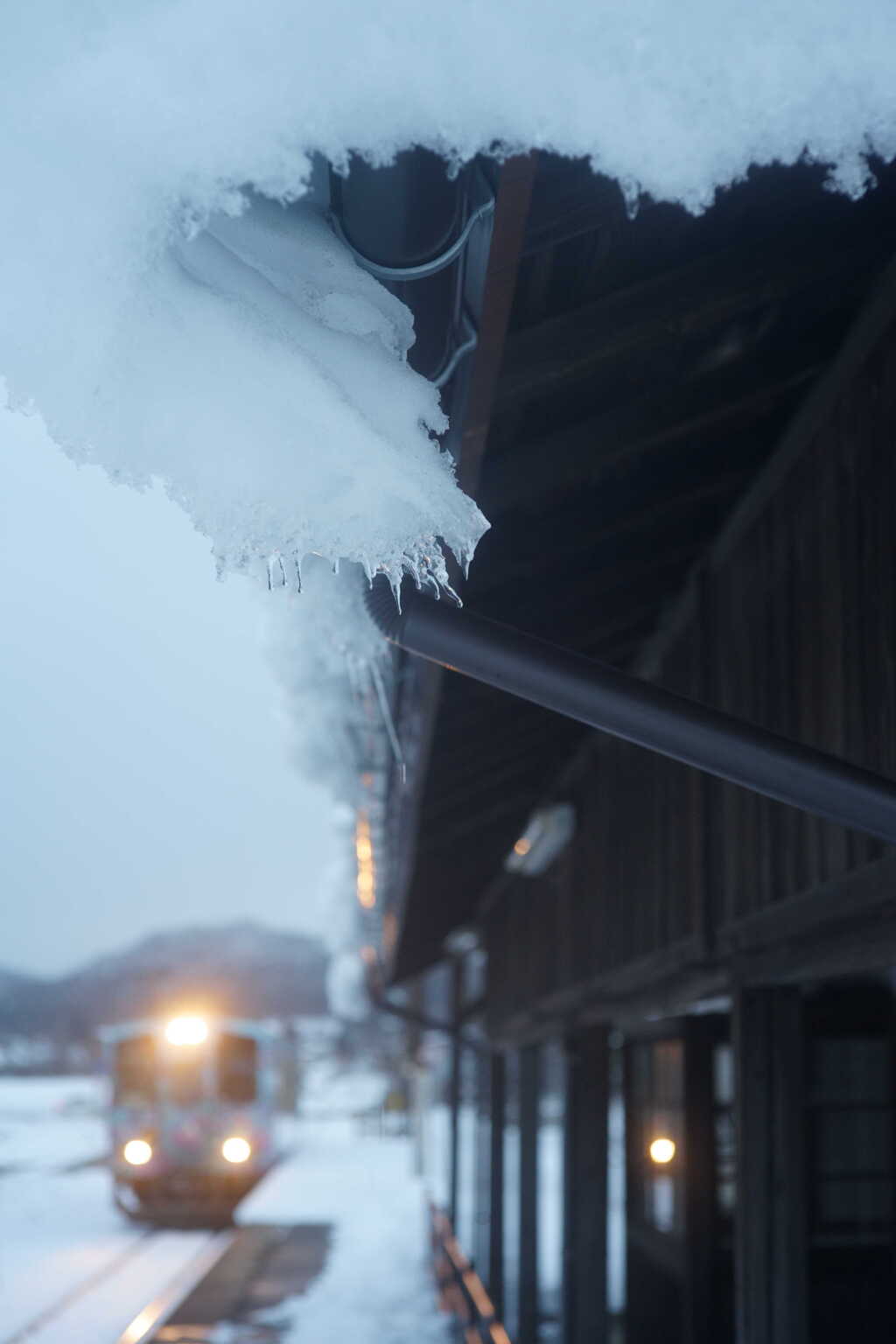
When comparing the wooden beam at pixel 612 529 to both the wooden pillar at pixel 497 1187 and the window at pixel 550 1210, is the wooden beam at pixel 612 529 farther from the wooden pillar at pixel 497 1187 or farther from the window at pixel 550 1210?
the wooden pillar at pixel 497 1187

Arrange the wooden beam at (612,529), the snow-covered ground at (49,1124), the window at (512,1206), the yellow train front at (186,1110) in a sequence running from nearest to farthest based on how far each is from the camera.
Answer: the wooden beam at (612,529), the window at (512,1206), the yellow train front at (186,1110), the snow-covered ground at (49,1124)

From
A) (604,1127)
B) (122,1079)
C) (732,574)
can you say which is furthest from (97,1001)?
(732,574)

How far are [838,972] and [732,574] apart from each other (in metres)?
1.32

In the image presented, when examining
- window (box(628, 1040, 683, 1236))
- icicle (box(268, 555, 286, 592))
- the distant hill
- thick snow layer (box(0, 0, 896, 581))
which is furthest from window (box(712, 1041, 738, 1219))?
the distant hill

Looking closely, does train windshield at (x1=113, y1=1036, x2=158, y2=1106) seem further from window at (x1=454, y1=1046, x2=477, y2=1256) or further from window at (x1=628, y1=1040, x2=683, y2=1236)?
window at (x1=628, y1=1040, x2=683, y2=1236)

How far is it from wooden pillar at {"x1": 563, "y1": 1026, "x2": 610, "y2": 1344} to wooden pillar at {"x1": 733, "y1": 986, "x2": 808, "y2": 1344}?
3634 millimetres

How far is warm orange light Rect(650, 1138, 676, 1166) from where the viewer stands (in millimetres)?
7909

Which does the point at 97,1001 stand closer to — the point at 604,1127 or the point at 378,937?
the point at 378,937

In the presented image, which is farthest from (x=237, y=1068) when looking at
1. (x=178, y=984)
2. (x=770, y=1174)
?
(x=178, y=984)

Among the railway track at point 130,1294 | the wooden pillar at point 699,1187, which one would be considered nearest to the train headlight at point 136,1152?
the railway track at point 130,1294

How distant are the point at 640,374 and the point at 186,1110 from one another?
2267cm

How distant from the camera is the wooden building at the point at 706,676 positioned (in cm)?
225

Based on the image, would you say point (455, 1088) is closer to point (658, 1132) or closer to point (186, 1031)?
point (658, 1132)

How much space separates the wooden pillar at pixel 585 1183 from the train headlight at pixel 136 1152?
17.2m
